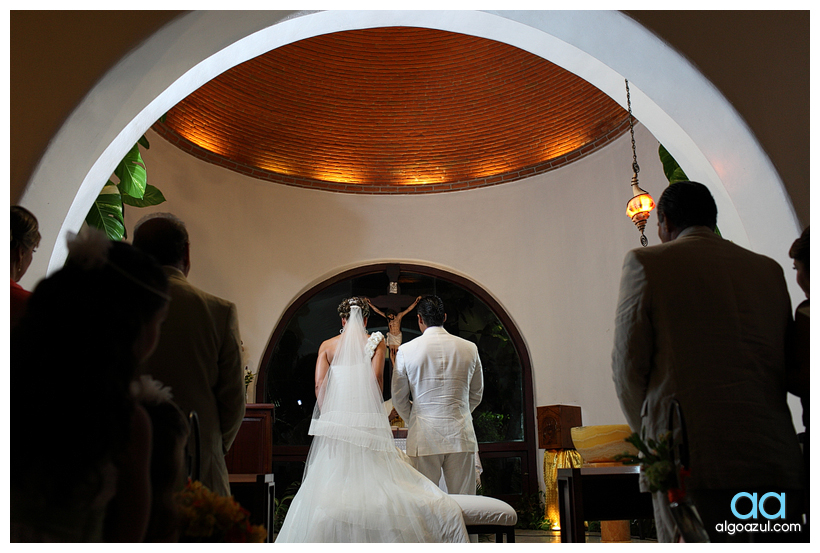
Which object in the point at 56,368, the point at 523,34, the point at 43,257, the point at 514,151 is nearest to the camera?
the point at 56,368

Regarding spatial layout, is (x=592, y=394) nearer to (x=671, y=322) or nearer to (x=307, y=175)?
(x=307, y=175)

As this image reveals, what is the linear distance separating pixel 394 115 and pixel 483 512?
513 centimetres

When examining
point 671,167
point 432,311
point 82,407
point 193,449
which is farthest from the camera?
point 432,311

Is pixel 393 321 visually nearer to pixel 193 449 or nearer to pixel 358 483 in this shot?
pixel 358 483

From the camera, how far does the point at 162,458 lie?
128 cm

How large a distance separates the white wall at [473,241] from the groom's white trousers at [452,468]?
2.74 m

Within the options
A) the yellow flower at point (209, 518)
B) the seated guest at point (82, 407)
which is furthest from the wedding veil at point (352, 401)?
the seated guest at point (82, 407)

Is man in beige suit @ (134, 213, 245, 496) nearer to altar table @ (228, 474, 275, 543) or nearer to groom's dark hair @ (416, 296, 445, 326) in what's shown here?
altar table @ (228, 474, 275, 543)

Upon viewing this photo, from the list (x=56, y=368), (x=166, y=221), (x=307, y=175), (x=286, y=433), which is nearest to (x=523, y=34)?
(x=166, y=221)

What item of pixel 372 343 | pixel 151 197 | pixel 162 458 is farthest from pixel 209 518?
pixel 151 197

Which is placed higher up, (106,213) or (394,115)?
(394,115)

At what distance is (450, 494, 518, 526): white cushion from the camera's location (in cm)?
344

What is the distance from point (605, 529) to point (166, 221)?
429 centimetres

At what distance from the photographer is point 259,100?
7.07 metres
